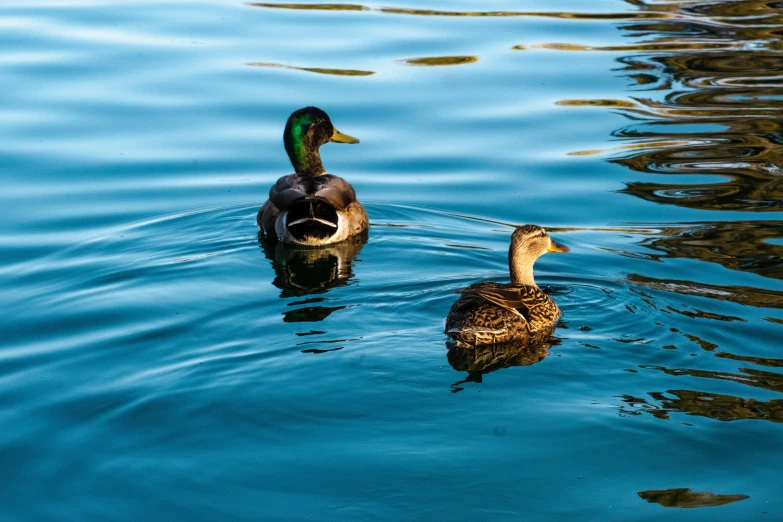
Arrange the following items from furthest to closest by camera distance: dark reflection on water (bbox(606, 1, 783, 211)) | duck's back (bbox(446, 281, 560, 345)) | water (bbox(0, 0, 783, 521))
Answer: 1. dark reflection on water (bbox(606, 1, 783, 211))
2. duck's back (bbox(446, 281, 560, 345))
3. water (bbox(0, 0, 783, 521))

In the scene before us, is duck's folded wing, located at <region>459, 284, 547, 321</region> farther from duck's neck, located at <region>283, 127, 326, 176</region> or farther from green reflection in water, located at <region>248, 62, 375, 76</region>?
green reflection in water, located at <region>248, 62, 375, 76</region>

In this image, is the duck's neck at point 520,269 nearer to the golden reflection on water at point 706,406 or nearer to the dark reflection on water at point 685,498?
the golden reflection on water at point 706,406

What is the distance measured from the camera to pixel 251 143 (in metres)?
13.6

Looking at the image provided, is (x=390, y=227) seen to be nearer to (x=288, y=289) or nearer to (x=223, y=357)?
(x=288, y=289)

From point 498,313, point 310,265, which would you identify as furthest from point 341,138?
point 498,313

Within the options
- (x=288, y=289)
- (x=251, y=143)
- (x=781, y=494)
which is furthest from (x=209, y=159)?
(x=781, y=494)

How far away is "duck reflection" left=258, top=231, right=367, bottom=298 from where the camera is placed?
9.34 meters

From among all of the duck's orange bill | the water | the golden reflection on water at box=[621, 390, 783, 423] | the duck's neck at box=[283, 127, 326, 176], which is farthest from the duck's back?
the duck's neck at box=[283, 127, 326, 176]

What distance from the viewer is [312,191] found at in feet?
36.1

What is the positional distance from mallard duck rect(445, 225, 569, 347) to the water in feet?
0.58

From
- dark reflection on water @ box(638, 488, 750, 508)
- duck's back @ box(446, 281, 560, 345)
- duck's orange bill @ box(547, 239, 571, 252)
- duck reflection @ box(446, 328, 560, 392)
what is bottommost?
dark reflection on water @ box(638, 488, 750, 508)

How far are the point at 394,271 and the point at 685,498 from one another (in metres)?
4.07

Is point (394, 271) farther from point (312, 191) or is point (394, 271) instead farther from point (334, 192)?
point (312, 191)

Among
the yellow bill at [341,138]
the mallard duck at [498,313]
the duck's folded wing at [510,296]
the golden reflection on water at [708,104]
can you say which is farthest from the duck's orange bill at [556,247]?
the yellow bill at [341,138]
